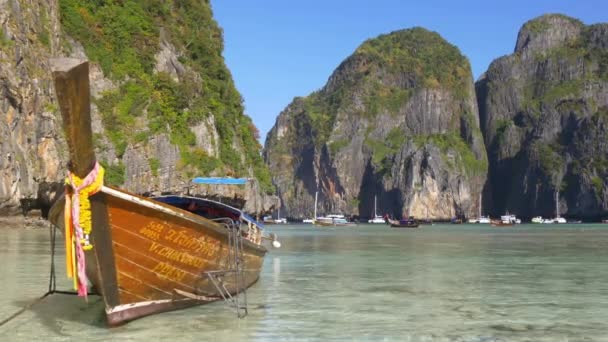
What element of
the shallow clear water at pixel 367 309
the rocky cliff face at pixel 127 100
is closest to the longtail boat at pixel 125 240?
the shallow clear water at pixel 367 309

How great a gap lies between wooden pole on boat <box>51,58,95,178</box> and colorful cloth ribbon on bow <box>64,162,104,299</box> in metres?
0.20

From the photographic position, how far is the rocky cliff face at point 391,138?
528 ft

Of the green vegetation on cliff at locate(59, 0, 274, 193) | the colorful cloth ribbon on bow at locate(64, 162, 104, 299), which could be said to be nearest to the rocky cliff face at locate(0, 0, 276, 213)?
the green vegetation on cliff at locate(59, 0, 274, 193)

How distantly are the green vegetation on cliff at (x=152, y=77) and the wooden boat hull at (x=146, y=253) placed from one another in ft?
133

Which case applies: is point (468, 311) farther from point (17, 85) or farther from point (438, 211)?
point (438, 211)

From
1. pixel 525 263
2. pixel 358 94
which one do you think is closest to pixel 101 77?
pixel 525 263

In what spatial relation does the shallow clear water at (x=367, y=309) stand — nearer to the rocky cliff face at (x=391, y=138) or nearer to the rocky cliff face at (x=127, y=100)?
the rocky cliff face at (x=127, y=100)

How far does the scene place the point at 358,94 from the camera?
582 feet

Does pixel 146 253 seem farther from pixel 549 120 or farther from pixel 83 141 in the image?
pixel 549 120

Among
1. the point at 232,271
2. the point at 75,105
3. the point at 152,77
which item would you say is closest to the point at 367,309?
the point at 232,271

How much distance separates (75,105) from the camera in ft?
22.7

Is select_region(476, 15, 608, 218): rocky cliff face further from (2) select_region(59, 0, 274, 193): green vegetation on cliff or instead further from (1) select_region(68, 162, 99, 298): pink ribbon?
(1) select_region(68, 162, 99, 298): pink ribbon

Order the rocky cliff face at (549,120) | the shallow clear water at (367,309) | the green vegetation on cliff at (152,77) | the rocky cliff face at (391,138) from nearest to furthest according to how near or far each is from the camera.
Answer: the shallow clear water at (367,309)
the green vegetation on cliff at (152,77)
the rocky cliff face at (549,120)
the rocky cliff face at (391,138)

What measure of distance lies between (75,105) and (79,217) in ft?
6.86
